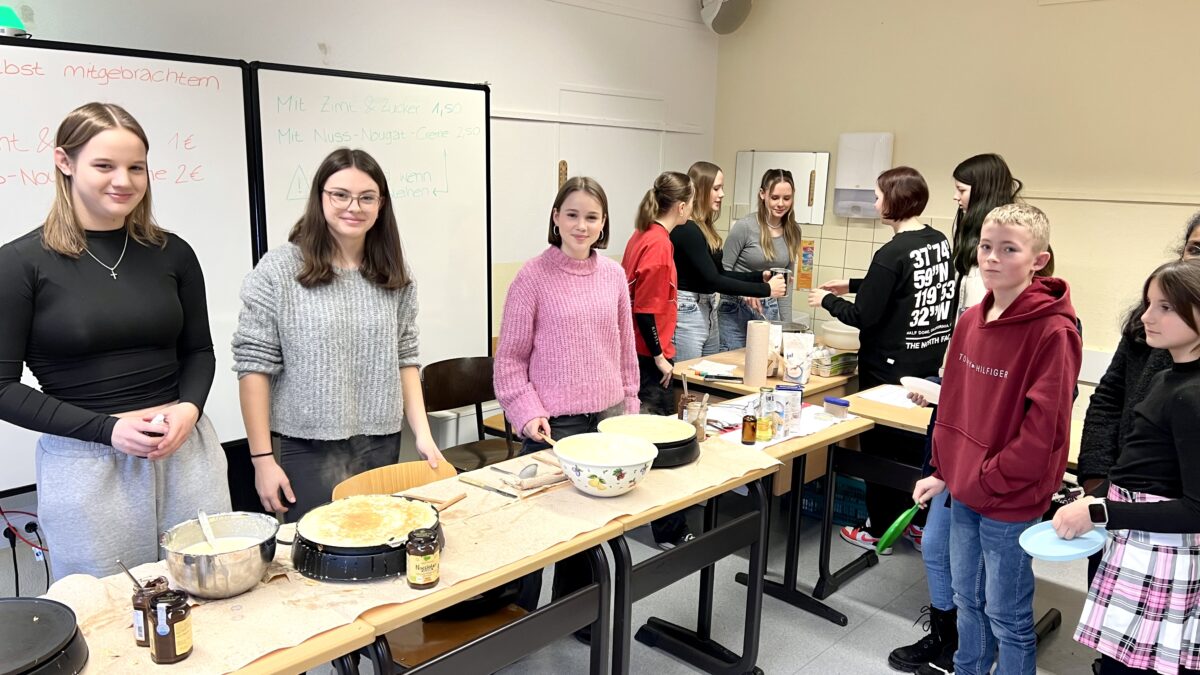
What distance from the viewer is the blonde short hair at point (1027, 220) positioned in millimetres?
1939

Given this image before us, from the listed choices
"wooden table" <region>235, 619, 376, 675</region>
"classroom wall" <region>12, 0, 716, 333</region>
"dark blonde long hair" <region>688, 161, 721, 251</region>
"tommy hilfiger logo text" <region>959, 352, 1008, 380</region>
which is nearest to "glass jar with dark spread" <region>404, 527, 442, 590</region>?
"wooden table" <region>235, 619, 376, 675</region>

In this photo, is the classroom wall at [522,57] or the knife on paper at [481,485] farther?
the classroom wall at [522,57]

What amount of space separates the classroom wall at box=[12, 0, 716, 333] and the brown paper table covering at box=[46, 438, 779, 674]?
197cm

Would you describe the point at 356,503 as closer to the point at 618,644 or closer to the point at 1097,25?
the point at 618,644

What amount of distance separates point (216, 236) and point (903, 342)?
2.49m

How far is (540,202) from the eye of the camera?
14.6 ft

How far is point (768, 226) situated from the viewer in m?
3.90

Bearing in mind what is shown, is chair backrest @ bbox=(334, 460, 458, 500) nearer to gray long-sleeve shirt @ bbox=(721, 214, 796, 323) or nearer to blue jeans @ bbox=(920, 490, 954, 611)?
blue jeans @ bbox=(920, 490, 954, 611)

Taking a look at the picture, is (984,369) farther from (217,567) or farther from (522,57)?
(522,57)

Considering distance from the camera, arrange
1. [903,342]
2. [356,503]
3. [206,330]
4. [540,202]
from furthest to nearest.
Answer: [540,202] → [903,342] → [206,330] → [356,503]

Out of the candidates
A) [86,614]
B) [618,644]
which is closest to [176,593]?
[86,614]

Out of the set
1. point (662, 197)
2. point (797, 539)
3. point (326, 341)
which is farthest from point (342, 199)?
point (797, 539)

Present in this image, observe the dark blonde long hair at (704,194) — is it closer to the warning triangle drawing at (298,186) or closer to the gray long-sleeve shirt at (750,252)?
the gray long-sleeve shirt at (750,252)

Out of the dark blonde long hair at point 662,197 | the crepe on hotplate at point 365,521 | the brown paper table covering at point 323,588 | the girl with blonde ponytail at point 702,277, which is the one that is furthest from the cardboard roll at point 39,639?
the girl with blonde ponytail at point 702,277
